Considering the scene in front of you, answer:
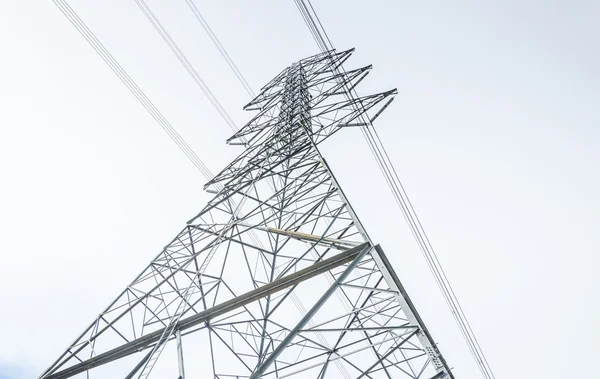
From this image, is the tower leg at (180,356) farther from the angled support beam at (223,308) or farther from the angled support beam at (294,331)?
the angled support beam at (294,331)

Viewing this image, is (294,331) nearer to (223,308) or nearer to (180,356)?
(223,308)

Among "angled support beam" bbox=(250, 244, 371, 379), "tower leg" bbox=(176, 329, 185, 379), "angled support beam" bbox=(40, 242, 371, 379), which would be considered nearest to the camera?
"angled support beam" bbox=(250, 244, 371, 379)

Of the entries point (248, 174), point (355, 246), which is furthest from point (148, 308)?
point (355, 246)

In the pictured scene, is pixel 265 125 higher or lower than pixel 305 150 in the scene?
higher

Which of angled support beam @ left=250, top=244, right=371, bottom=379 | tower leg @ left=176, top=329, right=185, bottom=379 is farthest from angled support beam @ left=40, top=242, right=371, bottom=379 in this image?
angled support beam @ left=250, top=244, right=371, bottom=379

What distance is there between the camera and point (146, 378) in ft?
11.5

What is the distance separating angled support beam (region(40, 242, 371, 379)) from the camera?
12.5 ft

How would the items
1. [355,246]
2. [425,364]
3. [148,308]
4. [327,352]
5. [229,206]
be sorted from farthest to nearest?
1. [229,206]
2. [148,308]
3. [355,246]
4. [327,352]
5. [425,364]

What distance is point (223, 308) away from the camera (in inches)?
163

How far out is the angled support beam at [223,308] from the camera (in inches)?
150

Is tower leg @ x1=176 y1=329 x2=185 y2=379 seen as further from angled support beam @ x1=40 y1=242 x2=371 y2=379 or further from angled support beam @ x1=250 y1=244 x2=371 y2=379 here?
angled support beam @ x1=250 y1=244 x2=371 y2=379

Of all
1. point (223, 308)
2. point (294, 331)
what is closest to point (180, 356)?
point (223, 308)

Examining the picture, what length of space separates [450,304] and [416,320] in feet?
8.86

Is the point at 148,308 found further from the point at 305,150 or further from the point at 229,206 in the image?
the point at 305,150
